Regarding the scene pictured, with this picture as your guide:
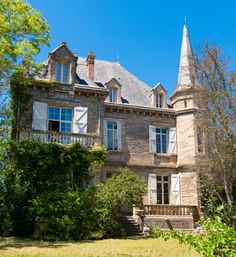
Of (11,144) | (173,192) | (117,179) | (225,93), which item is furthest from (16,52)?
(173,192)

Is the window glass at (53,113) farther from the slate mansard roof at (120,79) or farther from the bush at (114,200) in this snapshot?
the bush at (114,200)

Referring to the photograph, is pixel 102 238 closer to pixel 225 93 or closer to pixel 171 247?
pixel 171 247

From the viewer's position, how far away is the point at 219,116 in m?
14.7

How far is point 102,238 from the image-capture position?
1309 centimetres

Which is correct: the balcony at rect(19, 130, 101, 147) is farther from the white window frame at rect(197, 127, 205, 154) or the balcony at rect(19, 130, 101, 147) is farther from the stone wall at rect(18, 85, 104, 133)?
the white window frame at rect(197, 127, 205, 154)

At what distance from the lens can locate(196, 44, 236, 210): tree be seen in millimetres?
14688

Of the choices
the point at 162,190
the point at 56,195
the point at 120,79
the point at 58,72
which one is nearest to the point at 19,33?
the point at 58,72

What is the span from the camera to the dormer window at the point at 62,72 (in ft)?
56.7

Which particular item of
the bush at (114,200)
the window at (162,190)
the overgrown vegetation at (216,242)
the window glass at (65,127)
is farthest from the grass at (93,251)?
the window at (162,190)

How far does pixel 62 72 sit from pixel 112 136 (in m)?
4.78

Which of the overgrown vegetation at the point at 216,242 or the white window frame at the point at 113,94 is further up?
the white window frame at the point at 113,94

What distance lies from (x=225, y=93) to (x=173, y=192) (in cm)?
687

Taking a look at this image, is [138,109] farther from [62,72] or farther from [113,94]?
[62,72]

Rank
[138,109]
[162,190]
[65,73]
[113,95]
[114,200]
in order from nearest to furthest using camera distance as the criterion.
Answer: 1. [114,200]
2. [65,73]
3. [162,190]
4. [138,109]
5. [113,95]
